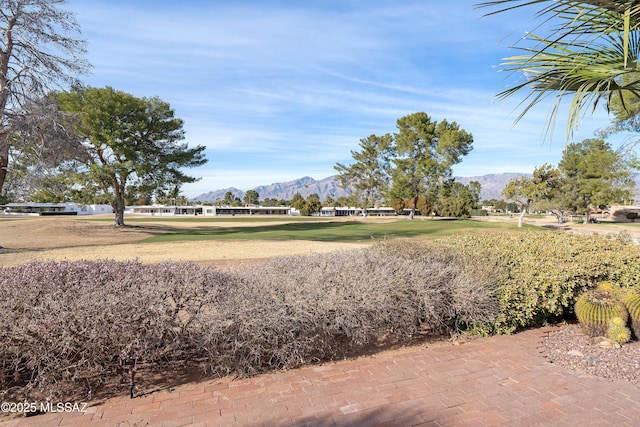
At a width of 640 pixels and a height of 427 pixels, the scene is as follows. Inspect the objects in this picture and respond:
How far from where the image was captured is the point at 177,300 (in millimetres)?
3488

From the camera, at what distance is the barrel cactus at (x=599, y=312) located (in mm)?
4457

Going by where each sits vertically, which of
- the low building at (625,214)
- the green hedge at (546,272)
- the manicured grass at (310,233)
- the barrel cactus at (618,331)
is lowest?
the manicured grass at (310,233)

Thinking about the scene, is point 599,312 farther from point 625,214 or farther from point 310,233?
point 625,214

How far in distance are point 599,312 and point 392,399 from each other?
3261 mm

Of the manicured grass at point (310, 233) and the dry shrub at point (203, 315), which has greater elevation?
the dry shrub at point (203, 315)

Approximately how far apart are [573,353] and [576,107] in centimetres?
300

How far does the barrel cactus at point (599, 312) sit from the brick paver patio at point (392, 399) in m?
1.17

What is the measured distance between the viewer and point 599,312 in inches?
177

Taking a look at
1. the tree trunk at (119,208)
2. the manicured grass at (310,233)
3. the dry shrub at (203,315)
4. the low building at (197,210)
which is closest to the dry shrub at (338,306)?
the dry shrub at (203,315)

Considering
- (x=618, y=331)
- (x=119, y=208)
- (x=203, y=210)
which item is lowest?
(x=203, y=210)

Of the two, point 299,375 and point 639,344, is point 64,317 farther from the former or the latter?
point 639,344

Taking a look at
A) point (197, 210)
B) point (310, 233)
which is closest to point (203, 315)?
point (310, 233)

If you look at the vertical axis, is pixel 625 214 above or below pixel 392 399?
above

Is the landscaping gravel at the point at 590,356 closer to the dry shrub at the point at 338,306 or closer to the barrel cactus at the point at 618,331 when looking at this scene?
the barrel cactus at the point at 618,331
